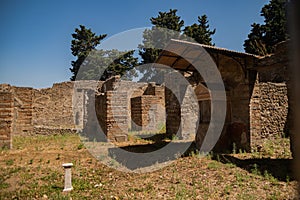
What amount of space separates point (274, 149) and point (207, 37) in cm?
2533

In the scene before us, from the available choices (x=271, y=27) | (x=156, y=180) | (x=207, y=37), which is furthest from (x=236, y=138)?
(x=207, y=37)

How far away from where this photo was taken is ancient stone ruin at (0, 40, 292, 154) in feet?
24.0

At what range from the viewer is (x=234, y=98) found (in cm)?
775

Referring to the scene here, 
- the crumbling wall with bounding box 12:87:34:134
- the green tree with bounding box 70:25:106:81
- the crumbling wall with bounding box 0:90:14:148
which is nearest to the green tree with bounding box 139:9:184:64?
the green tree with bounding box 70:25:106:81

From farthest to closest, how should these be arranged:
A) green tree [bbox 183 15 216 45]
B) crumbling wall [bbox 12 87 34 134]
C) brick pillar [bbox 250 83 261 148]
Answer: green tree [bbox 183 15 216 45] < crumbling wall [bbox 12 87 34 134] < brick pillar [bbox 250 83 261 148]

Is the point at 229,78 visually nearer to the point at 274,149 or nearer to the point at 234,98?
the point at 234,98

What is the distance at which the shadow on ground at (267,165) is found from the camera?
196 inches

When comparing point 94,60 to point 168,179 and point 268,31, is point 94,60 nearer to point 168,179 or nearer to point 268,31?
point 268,31

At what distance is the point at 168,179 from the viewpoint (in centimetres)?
527

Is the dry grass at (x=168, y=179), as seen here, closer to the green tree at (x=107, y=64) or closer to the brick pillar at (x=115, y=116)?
the brick pillar at (x=115, y=116)

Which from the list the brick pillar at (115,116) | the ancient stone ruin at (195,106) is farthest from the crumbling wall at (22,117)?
the brick pillar at (115,116)

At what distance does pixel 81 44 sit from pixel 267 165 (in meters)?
34.4

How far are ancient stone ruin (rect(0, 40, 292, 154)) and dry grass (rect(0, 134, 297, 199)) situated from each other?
4.07ft

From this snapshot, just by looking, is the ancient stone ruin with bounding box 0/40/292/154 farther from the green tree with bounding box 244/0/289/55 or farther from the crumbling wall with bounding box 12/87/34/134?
the green tree with bounding box 244/0/289/55
